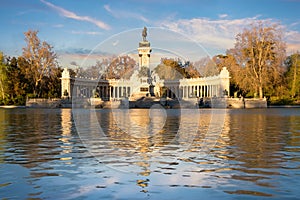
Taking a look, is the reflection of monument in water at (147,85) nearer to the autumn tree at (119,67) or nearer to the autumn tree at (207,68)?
the autumn tree at (207,68)

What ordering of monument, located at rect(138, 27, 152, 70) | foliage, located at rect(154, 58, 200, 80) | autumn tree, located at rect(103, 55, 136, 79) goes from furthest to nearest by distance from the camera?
autumn tree, located at rect(103, 55, 136, 79), foliage, located at rect(154, 58, 200, 80), monument, located at rect(138, 27, 152, 70)

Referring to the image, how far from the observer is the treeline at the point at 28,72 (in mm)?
81250

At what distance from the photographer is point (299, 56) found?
3374 inches

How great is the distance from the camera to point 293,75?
81.6 metres

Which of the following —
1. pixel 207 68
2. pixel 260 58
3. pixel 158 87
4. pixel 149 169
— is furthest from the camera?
pixel 207 68

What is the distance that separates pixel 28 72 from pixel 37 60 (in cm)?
288

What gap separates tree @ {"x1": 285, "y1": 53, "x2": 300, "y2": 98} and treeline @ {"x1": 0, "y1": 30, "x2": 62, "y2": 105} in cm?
4575

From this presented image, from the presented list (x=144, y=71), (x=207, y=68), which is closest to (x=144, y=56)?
(x=144, y=71)

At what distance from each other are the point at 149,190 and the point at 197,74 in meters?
98.0

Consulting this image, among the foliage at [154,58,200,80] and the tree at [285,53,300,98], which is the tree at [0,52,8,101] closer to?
the foliage at [154,58,200,80]

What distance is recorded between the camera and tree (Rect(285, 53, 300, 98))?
7838cm

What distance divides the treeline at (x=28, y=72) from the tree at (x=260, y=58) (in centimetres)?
3631

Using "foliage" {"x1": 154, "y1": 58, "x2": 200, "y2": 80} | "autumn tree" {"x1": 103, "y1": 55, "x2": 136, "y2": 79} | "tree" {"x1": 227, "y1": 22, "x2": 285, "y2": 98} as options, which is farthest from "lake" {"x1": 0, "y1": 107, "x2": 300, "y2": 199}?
"autumn tree" {"x1": 103, "y1": 55, "x2": 136, "y2": 79}

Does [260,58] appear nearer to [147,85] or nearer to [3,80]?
[147,85]
